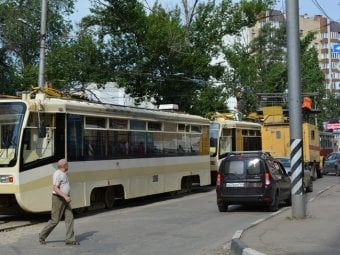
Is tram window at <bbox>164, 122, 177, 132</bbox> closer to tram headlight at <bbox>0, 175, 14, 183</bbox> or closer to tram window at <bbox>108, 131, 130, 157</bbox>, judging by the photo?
tram window at <bbox>108, 131, 130, 157</bbox>

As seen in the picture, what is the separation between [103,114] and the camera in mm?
18234

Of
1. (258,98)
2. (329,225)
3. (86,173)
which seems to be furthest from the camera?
(258,98)

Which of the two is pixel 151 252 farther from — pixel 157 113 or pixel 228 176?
pixel 157 113

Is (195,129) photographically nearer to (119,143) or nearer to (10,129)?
(119,143)

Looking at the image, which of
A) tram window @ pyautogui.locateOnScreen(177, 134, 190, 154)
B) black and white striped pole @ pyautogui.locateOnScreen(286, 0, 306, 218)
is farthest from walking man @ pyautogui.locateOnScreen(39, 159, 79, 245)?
tram window @ pyautogui.locateOnScreen(177, 134, 190, 154)

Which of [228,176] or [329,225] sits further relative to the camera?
[228,176]

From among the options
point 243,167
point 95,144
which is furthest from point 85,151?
point 243,167

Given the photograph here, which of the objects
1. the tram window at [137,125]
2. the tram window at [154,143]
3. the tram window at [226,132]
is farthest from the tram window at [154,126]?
the tram window at [226,132]

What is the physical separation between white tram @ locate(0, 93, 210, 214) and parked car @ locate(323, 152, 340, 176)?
19815 millimetres

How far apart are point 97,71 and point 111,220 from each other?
1929 cm

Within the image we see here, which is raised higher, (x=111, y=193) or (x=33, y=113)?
(x=33, y=113)

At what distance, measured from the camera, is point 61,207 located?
11945 millimetres

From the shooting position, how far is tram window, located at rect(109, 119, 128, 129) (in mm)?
18750

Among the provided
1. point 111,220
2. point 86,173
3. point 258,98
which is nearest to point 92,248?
point 111,220
